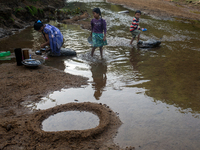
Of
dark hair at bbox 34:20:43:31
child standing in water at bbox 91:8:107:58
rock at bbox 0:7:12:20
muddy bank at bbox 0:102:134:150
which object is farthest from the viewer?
rock at bbox 0:7:12:20

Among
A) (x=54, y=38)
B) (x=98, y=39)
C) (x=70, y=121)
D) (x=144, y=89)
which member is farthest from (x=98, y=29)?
(x=70, y=121)

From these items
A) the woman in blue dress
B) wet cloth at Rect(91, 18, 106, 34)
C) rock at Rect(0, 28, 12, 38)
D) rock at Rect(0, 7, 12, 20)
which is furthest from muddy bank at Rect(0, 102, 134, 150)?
rock at Rect(0, 7, 12, 20)

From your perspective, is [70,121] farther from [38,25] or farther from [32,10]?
[32,10]

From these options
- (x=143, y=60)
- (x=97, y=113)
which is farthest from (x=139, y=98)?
(x=143, y=60)

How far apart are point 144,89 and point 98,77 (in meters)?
1.32

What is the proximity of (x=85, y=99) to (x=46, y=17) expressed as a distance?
12511mm

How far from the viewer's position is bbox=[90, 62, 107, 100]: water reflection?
159 inches

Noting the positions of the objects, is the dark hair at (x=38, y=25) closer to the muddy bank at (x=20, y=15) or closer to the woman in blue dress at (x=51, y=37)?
the woman in blue dress at (x=51, y=37)

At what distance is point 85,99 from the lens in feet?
12.1

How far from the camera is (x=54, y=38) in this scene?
584 cm

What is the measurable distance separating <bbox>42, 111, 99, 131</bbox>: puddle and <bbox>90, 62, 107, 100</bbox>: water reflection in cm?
74

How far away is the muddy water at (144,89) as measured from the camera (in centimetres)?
274

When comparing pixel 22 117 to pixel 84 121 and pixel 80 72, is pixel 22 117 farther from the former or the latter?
pixel 80 72

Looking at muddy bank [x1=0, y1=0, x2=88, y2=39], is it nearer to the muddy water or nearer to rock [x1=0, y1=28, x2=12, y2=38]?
rock [x1=0, y1=28, x2=12, y2=38]
